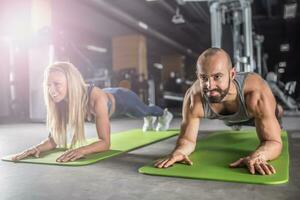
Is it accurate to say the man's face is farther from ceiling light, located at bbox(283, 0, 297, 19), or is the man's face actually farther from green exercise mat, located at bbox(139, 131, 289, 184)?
ceiling light, located at bbox(283, 0, 297, 19)

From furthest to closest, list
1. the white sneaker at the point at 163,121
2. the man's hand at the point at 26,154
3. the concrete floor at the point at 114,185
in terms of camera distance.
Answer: the white sneaker at the point at 163,121 < the man's hand at the point at 26,154 < the concrete floor at the point at 114,185

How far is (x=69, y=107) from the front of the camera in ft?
6.61

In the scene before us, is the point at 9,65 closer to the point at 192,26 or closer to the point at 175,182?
the point at 192,26

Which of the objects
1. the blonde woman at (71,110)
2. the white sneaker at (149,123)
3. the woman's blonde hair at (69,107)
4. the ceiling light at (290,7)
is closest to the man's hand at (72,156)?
the blonde woman at (71,110)

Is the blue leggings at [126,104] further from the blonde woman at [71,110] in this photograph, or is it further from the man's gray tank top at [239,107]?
the man's gray tank top at [239,107]

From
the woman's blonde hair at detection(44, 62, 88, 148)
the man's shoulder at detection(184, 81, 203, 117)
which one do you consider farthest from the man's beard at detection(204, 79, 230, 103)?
the woman's blonde hair at detection(44, 62, 88, 148)

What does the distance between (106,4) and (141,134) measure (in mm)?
3576

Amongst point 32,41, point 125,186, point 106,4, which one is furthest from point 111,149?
point 106,4

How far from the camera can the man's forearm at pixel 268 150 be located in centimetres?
163

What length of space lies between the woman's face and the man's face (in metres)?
0.81

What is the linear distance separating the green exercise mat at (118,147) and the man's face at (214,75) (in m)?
0.79

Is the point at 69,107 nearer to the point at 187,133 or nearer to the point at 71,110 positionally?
the point at 71,110

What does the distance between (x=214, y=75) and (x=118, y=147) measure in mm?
1090

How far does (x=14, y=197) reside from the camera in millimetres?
1316
